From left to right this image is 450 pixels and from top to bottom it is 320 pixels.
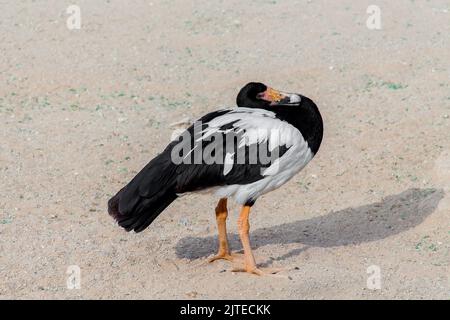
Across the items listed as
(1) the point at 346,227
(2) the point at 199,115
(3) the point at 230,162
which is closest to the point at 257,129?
(3) the point at 230,162

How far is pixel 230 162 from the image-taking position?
7000 millimetres

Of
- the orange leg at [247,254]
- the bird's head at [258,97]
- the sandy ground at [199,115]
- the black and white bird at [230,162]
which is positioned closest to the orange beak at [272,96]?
the bird's head at [258,97]

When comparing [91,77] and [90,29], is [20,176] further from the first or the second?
[90,29]

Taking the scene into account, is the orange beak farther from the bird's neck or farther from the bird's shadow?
the bird's shadow

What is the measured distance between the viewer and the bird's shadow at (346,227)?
26.1 feet

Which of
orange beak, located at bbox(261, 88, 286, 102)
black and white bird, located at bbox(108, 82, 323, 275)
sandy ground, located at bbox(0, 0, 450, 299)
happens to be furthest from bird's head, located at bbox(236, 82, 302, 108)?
sandy ground, located at bbox(0, 0, 450, 299)

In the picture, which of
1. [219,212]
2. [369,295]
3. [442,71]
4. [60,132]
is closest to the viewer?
[369,295]

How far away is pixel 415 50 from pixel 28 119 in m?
5.28

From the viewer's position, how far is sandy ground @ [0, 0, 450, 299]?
7.29 metres

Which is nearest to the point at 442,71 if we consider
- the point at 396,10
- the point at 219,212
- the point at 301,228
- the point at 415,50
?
the point at 415,50

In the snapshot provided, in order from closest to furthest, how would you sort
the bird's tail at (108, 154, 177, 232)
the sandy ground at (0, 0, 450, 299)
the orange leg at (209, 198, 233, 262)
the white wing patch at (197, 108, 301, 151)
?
1. the bird's tail at (108, 154, 177, 232)
2. the white wing patch at (197, 108, 301, 151)
3. the sandy ground at (0, 0, 450, 299)
4. the orange leg at (209, 198, 233, 262)

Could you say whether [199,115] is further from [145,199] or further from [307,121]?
[145,199]

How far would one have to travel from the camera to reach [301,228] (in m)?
8.34

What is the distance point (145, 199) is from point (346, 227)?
2.24 meters
